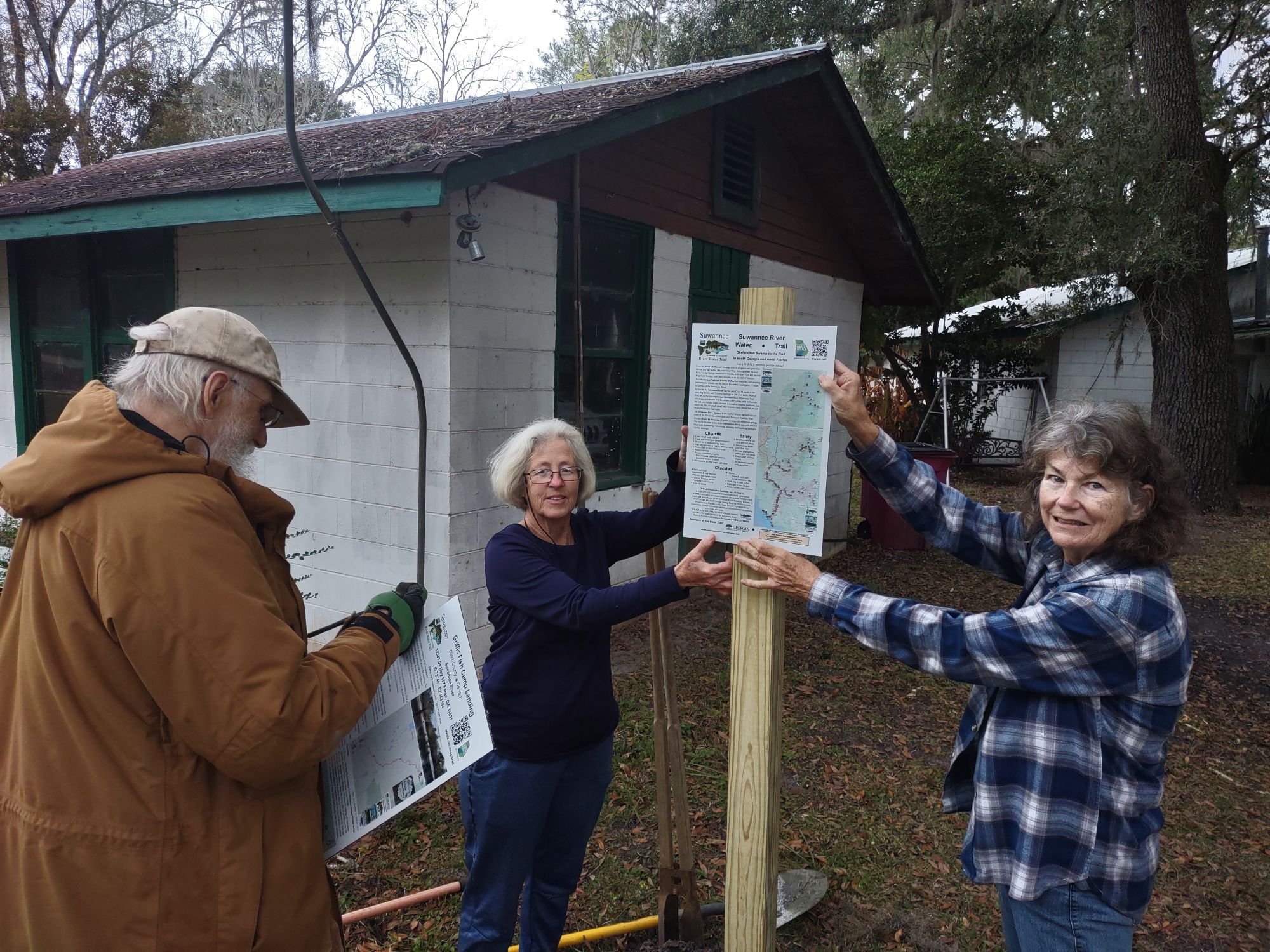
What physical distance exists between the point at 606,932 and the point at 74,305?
6435 millimetres

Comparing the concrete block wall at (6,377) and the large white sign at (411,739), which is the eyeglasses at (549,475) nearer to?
the large white sign at (411,739)

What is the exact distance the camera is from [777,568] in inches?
82.0

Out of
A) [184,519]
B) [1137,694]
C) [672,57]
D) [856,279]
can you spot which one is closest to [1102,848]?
[1137,694]

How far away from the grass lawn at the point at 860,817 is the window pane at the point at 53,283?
5.04 meters

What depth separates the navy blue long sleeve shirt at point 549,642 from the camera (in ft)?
7.41

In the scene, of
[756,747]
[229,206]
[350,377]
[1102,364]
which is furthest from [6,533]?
[1102,364]

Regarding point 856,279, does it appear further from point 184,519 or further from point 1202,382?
point 184,519

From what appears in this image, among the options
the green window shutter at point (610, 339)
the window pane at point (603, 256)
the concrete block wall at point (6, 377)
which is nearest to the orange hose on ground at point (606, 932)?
the green window shutter at point (610, 339)

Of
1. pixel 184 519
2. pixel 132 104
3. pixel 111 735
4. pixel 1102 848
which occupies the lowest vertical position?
pixel 1102 848

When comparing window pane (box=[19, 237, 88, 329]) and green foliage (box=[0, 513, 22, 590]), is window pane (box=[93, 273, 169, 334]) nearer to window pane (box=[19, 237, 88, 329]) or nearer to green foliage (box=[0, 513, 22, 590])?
window pane (box=[19, 237, 88, 329])

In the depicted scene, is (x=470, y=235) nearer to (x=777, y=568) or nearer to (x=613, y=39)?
(x=777, y=568)

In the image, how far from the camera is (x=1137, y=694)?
5.76ft

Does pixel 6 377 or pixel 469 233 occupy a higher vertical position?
pixel 469 233

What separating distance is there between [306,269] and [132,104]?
17493 mm
